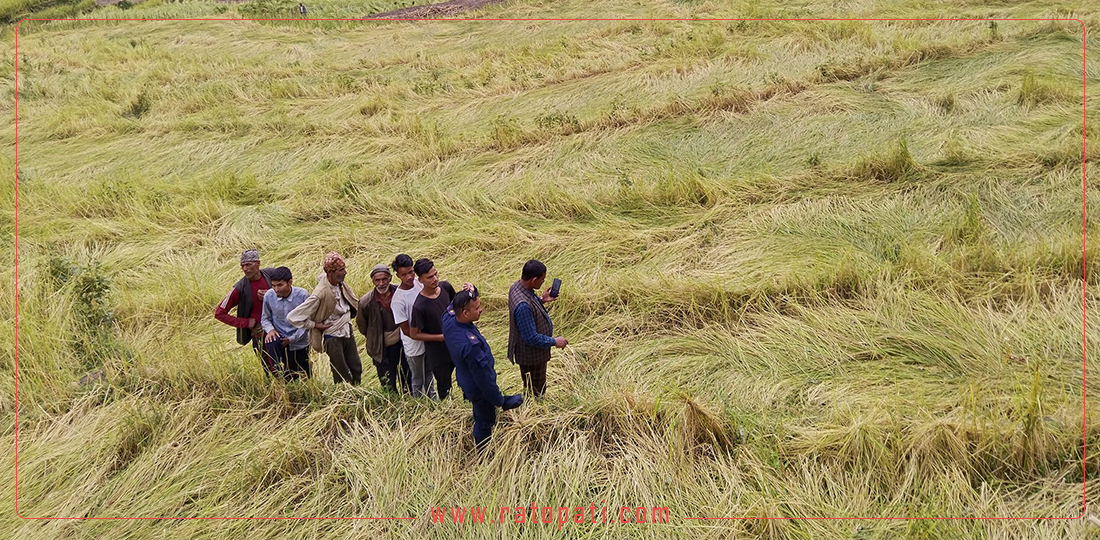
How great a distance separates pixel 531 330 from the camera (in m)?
4.37

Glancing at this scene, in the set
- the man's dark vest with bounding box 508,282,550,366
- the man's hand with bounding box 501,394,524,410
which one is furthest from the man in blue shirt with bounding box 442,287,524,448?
the man's dark vest with bounding box 508,282,550,366

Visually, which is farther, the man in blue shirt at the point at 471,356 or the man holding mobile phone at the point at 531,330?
the man holding mobile phone at the point at 531,330

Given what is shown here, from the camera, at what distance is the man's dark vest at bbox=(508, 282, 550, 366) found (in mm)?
4516

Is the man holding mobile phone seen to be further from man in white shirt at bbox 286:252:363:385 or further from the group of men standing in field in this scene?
man in white shirt at bbox 286:252:363:385

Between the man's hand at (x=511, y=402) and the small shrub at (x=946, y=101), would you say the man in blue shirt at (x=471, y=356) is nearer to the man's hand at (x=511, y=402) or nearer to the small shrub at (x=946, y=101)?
the man's hand at (x=511, y=402)

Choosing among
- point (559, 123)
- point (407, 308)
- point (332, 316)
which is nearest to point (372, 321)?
point (332, 316)

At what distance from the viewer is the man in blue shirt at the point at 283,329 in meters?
4.95

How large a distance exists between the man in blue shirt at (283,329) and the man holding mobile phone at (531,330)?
148cm

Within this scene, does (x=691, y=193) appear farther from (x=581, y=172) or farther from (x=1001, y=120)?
(x=1001, y=120)

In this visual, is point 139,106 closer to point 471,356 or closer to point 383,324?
point 383,324

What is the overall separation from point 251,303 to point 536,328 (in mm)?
2084

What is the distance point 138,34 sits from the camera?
786 inches

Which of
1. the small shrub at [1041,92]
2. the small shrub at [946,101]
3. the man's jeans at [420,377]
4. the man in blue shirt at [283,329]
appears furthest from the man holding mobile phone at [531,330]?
the small shrub at [1041,92]

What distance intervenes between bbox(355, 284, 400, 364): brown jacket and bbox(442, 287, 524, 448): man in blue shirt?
1129 millimetres
